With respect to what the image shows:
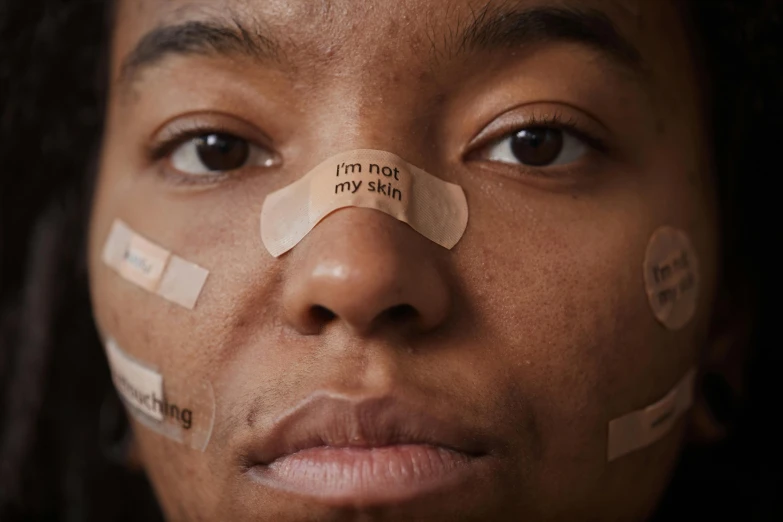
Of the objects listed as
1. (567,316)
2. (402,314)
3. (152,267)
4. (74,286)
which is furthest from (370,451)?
(74,286)

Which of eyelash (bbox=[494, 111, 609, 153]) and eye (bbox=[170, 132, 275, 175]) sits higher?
eyelash (bbox=[494, 111, 609, 153])

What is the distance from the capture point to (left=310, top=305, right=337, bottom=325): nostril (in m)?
1.12

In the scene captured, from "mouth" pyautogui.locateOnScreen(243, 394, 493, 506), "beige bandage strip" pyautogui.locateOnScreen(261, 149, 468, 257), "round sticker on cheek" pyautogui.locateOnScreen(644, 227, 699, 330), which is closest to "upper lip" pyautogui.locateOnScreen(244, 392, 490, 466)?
"mouth" pyautogui.locateOnScreen(243, 394, 493, 506)

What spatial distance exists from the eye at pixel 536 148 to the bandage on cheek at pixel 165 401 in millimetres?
546

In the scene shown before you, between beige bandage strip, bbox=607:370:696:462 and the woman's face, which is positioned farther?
beige bandage strip, bbox=607:370:696:462

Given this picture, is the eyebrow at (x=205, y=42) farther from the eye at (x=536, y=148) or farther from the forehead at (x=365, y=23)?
the eye at (x=536, y=148)

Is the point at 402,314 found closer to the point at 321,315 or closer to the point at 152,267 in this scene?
the point at 321,315

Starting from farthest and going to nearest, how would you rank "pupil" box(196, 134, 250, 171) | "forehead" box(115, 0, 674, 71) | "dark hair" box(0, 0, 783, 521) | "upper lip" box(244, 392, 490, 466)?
"dark hair" box(0, 0, 783, 521) < "pupil" box(196, 134, 250, 171) < "forehead" box(115, 0, 674, 71) < "upper lip" box(244, 392, 490, 466)

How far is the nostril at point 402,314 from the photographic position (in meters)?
1.12

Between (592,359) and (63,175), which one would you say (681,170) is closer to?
(592,359)

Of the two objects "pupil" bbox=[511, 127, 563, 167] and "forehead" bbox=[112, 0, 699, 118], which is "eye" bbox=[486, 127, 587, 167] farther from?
"forehead" bbox=[112, 0, 699, 118]

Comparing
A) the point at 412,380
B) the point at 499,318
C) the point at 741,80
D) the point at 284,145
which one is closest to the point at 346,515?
the point at 412,380

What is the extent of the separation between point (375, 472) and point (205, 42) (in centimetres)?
Answer: 66

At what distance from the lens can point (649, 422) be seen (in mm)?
1294
